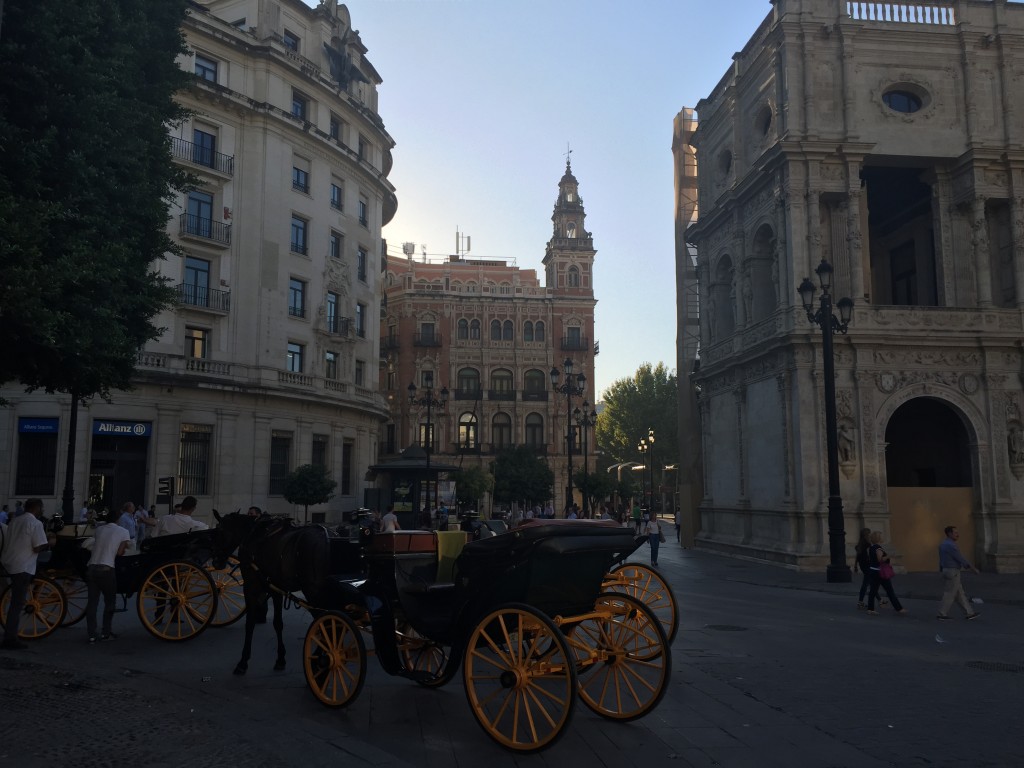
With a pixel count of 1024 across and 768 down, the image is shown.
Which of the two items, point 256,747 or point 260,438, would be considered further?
point 260,438

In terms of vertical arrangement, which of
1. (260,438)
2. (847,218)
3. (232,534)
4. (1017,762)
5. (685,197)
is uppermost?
(685,197)

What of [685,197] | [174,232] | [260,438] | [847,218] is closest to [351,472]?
[260,438]

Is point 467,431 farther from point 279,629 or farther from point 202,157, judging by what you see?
point 279,629

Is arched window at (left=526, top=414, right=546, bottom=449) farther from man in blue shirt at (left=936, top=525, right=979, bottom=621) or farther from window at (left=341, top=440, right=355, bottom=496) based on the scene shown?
man in blue shirt at (left=936, top=525, right=979, bottom=621)

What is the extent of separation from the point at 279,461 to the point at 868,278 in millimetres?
25226

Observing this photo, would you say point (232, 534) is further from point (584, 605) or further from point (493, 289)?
point (493, 289)

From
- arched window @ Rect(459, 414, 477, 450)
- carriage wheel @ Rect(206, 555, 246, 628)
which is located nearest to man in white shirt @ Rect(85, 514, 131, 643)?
carriage wheel @ Rect(206, 555, 246, 628)

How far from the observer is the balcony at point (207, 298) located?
34438mm

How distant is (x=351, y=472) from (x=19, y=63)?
107ft

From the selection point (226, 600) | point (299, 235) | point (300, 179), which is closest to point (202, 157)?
point (300, 179)

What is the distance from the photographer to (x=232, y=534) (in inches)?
388

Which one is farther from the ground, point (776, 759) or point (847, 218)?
point (847, 218)

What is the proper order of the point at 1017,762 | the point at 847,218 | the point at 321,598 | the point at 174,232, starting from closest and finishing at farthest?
the point at 1017,762, the point at 321,598, the point at 847,218, the point at 174,232

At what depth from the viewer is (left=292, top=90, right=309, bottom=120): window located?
39000mm
